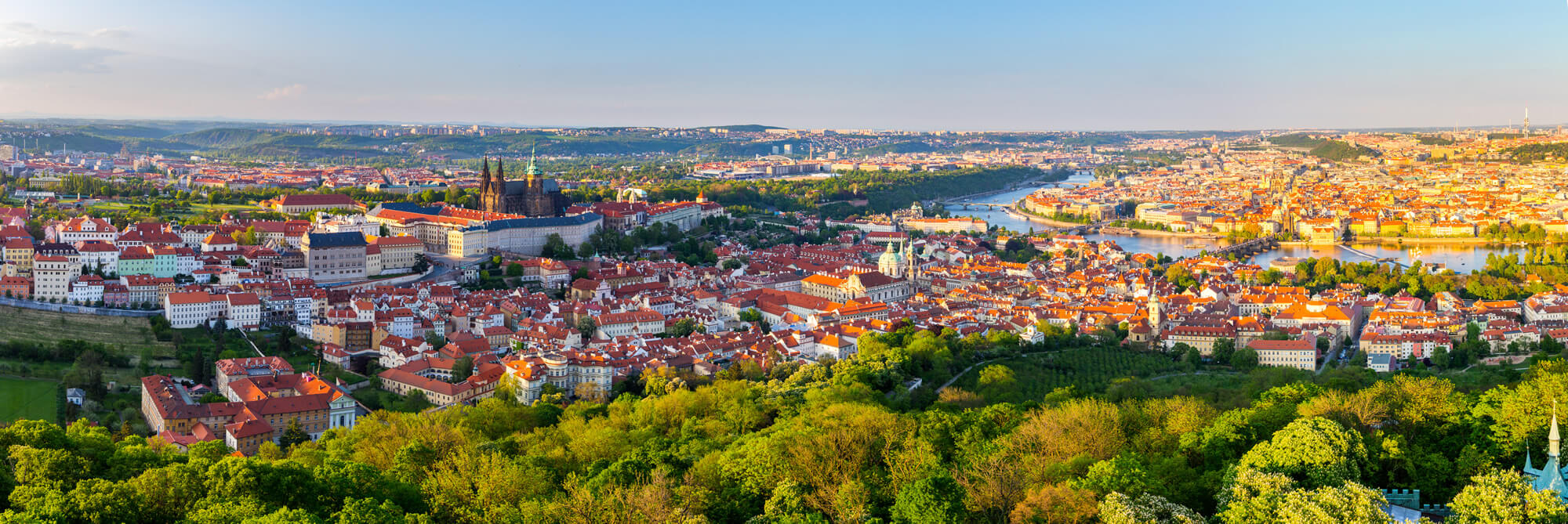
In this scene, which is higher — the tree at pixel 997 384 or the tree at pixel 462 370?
the tree at pixel 997 384

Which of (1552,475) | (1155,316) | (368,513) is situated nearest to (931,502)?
(368,513)

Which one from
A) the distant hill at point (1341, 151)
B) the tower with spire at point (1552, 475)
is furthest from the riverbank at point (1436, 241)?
the distant hill at point (1341, 151)

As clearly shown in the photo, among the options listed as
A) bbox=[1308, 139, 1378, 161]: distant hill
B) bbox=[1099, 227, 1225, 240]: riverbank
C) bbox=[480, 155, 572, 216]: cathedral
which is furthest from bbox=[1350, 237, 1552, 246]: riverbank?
bbox=[1308, 139, 1378, 161]: distant hill

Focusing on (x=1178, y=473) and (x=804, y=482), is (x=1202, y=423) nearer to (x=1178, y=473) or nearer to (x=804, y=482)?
(x=1178, y=473)

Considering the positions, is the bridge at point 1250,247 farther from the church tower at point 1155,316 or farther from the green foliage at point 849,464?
the green foliage at point 849,464

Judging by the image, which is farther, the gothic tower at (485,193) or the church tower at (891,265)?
the gothic tower at (485,193)

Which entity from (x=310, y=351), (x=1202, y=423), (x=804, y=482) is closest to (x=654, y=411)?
(x=804, y=482)
